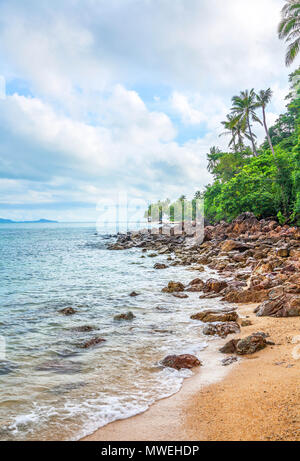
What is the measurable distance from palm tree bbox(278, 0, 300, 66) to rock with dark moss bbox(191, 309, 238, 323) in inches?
954

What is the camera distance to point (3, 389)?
15.6 ft

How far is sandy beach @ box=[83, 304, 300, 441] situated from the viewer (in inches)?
123

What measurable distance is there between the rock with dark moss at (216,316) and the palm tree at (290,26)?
954 inches

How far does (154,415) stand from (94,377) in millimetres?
1655

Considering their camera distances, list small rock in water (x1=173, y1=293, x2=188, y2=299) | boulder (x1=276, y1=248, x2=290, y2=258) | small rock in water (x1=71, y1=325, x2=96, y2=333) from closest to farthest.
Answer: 1. small rock in water (x1=71, y1=325, x2=96, y2=333)
2. small rock in water (x1=173, y1=293, x2=188, y2=299)
3. boulder (x1=276, y1=248, x2=290, y2=258)

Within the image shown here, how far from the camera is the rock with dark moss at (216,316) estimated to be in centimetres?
750

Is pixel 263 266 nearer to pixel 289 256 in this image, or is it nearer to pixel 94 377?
pixel 289 256

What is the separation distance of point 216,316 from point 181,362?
2.70 meters

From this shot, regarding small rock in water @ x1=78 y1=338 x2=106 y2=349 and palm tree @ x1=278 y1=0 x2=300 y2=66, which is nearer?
small rock in water @ x1=78 y1=338 x2=106 y2=349

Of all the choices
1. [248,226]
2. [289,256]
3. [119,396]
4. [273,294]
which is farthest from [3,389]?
[248,226]

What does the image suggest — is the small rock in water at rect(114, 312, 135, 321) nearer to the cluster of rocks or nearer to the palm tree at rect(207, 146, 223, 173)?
the cluster of rocks

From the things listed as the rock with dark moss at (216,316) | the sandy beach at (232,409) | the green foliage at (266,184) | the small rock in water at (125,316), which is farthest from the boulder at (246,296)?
the green foliage at (266,184)

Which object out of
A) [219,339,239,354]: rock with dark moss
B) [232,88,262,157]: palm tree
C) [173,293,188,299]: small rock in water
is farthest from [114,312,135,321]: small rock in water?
[232,88,262,157]: palm tree

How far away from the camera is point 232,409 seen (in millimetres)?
3594
